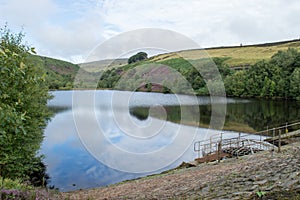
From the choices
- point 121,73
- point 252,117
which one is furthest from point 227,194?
point 252,117

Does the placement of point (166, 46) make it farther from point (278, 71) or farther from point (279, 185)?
point (278, 71)

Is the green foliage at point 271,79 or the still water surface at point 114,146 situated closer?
the still water surface at point 114,146

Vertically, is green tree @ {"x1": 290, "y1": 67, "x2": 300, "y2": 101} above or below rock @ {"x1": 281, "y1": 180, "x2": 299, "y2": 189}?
above

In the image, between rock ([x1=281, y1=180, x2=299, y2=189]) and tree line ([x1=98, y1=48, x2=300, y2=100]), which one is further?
tree line ([x1=98, y1=48, x2=300, y2=100])

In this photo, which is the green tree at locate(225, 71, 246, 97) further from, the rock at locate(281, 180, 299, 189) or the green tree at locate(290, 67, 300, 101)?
the rock at locate(281, 180, 299, 189)

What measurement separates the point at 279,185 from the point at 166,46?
8287 millimetres

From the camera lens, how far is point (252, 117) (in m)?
43.1

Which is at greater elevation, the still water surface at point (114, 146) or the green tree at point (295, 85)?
the green tree at point (295, 85)

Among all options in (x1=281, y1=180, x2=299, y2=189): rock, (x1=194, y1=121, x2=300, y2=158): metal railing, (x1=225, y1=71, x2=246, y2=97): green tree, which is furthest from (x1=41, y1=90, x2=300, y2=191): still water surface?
(x1=225, y1=71, x2=246, y2=97): green tree

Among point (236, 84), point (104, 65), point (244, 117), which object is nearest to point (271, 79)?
point (236, 84)

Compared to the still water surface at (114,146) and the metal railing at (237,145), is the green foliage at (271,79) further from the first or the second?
the metal railing at (237,145)

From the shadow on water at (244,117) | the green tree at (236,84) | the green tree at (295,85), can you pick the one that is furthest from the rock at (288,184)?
the green tree at (236,84)

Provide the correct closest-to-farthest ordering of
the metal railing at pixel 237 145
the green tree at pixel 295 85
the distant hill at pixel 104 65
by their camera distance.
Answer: the distant hill at pixel 104 65
the metal railing at pixel 237 145
the green tree at pixel 295 85

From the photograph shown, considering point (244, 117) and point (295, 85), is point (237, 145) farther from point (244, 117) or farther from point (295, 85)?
point (295, 85)
